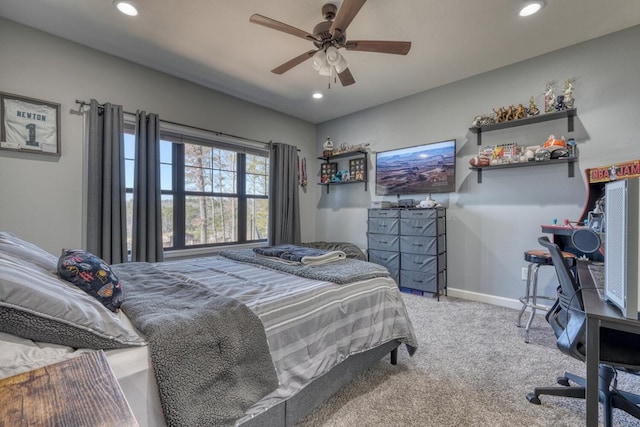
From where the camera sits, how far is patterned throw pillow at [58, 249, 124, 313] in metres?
1.16

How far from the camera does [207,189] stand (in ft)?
12.7

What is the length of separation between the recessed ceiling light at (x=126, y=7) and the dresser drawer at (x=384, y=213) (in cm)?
323

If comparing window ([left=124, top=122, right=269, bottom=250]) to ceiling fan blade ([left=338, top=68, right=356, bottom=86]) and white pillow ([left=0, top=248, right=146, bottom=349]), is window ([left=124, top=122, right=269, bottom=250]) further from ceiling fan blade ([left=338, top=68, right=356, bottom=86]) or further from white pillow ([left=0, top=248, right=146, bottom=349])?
white pillow ([left=0, top=248, right=146, bottom=349])

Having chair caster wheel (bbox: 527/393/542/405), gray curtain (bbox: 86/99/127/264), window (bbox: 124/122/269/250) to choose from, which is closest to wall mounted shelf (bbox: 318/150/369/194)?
window (bbox: 124/122/269/250)

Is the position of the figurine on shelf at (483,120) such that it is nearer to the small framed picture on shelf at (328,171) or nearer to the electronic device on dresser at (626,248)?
the small framed picture on shelf at (328,171)

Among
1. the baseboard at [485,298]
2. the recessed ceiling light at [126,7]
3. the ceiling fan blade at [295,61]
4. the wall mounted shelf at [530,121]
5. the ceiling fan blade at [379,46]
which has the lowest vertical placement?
the baseboard at [485,298]

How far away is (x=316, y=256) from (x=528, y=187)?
2.57 metres

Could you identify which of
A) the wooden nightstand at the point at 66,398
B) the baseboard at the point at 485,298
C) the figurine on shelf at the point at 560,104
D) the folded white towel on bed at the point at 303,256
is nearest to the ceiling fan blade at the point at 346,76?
the folded white towel on bed at the point at 303,256

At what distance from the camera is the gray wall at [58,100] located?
2.43 meters

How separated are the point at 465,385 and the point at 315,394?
3.37 feet

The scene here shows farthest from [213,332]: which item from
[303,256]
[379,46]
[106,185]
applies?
[106,185]

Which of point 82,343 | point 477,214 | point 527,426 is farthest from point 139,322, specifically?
point 477,214

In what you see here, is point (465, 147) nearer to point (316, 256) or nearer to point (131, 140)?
point (316, 256)

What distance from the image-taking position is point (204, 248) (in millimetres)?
3738
